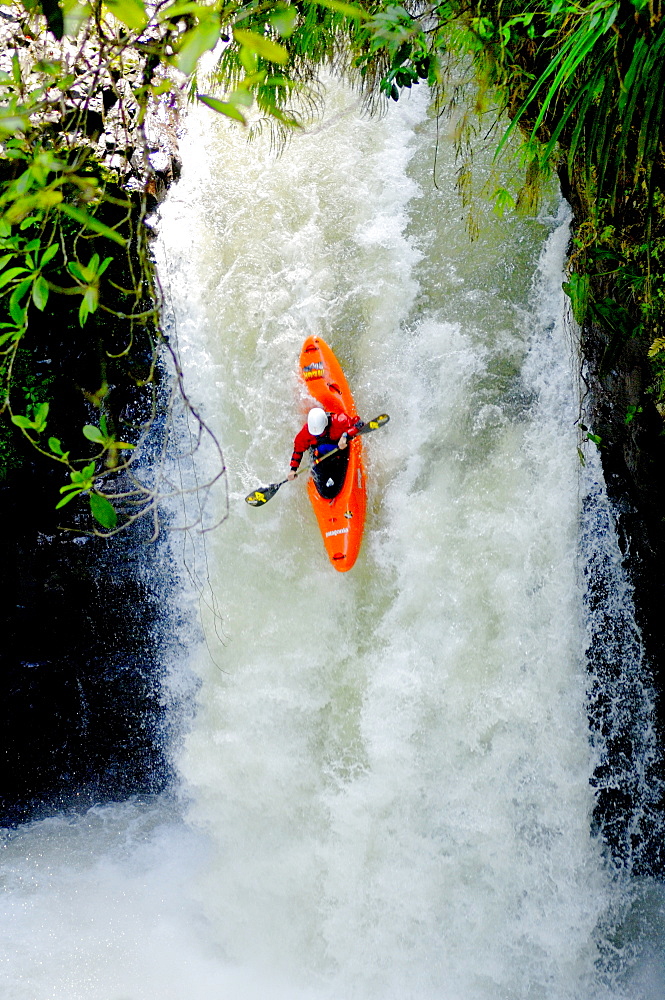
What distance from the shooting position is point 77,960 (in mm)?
4590

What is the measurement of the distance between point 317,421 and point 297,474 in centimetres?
42

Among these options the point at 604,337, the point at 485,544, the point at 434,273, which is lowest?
the point at 485,544

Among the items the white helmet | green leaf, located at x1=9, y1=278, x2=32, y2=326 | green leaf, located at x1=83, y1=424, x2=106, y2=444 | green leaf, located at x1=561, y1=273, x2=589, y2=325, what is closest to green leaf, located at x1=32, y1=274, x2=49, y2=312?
green leaf, located at x1=9, y1=278, x2=32, y2=326

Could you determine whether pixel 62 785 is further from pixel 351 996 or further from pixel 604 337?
pixel 604 337

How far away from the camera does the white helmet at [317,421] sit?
438cm

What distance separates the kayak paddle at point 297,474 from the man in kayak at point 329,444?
0.03 metres

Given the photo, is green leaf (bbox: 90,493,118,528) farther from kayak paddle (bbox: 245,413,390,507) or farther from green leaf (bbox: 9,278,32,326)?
kayak paddle (bbox: 245,413,390,507)

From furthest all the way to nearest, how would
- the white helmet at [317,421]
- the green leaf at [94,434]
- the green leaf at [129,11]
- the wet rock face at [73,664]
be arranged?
the wet rock face at [73,664] < the white helmet at [317,421] < the green leaf at [94,434] < the green leaf at [129,11]

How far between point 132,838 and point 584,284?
14.8 feet

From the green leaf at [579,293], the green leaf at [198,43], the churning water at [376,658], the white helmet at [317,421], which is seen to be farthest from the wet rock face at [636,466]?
the green leaf at [198,43]

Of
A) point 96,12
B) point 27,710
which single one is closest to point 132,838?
point 27,710

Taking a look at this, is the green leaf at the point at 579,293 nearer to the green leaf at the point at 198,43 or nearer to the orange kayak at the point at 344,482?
the orange kayak at the point at 344,482

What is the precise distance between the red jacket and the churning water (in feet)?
0.65

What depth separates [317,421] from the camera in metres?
4.38
